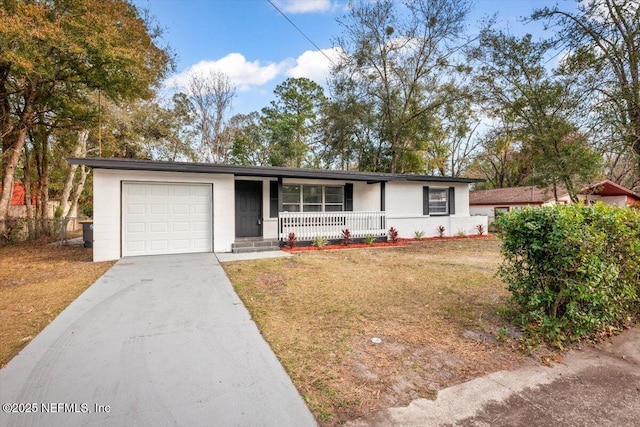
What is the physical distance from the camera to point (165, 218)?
816 centimetres

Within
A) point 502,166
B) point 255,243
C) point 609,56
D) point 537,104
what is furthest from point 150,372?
point 502,166

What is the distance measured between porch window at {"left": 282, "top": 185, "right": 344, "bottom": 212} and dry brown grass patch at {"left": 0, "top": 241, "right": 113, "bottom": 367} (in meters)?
5.62

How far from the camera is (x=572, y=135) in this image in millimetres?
10062

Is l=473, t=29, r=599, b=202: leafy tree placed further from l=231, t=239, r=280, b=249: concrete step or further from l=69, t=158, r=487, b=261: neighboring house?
l=231, t=239, r=280, b=249: concrete step

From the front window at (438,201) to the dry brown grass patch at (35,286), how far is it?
11.5 meters

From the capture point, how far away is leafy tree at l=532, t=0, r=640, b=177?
703 cm

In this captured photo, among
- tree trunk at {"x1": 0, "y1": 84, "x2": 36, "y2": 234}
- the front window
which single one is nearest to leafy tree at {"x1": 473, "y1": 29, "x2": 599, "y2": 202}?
the front window

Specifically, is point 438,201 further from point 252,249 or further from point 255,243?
point 252,249

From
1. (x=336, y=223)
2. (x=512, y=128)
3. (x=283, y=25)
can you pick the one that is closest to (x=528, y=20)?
(x=512, y=128)

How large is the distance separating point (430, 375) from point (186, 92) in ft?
65.2

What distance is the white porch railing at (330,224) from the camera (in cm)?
987

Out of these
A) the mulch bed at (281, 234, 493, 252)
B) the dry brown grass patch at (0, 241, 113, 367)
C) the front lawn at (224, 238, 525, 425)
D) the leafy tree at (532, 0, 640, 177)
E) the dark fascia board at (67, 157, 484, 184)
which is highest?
the leafy tree at (532, 0, 640, 177)

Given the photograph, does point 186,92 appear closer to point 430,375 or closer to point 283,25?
point 283,25

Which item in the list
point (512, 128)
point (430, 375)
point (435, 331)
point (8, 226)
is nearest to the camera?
point (430, 375)
